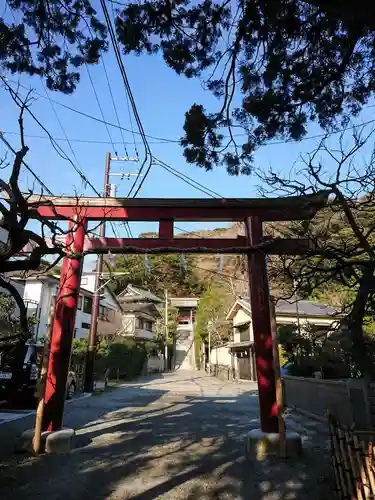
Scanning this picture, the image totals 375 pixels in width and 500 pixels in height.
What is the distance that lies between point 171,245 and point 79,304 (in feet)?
70.1

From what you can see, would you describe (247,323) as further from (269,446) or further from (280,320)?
(269,446)

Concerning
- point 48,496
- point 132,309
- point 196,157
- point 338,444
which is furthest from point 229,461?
point 132,309

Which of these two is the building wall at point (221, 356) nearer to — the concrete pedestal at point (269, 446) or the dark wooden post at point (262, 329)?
the dark wooden post at point (262, 329)

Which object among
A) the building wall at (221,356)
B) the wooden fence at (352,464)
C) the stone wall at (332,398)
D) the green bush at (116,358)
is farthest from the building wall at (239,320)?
the wooden fence at (352,464)

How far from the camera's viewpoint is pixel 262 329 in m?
6.71

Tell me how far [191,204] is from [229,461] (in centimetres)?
469

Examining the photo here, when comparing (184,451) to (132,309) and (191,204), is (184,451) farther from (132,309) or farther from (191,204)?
(132,309)

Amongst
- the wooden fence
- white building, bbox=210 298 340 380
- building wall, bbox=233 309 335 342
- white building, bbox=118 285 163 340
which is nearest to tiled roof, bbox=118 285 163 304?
white building, bbox=118 285 163 340

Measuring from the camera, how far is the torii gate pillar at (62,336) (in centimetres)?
650

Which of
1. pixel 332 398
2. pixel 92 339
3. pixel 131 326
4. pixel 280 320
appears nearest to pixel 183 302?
pixel 131 326

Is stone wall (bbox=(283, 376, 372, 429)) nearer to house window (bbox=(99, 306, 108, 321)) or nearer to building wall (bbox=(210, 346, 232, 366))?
building wall (bbox=(210, 346, 232, 366))

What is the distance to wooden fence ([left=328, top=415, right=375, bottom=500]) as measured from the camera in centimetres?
326

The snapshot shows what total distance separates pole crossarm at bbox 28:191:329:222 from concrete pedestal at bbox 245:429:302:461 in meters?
3.96

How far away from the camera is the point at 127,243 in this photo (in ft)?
24.5
